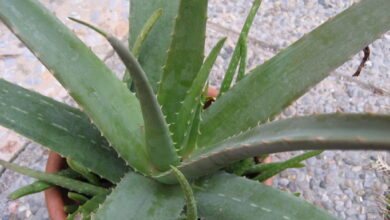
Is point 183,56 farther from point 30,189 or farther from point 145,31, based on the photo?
point 30,189

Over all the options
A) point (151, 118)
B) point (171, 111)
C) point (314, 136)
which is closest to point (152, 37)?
point (171, 111)

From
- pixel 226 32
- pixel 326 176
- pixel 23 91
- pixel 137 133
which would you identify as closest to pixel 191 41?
pixel 137 133

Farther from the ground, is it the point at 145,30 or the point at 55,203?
the point at 145,30

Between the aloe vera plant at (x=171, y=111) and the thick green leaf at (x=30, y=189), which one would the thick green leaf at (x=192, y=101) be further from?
the thick green leaf at (x=30, y=189)

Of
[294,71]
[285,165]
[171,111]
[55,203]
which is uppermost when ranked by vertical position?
[294,71]

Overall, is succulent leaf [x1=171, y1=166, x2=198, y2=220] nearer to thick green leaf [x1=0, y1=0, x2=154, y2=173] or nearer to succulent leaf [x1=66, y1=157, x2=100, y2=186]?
thick green leaf [x1=0, y1=0, x2=154, y2=173]

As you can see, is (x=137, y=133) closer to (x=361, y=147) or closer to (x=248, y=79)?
(x=248, y=79)

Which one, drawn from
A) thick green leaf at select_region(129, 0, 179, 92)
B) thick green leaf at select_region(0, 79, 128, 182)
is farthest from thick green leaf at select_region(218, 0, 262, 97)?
thick green leaf at select_region(0, 79, 128, 182)
